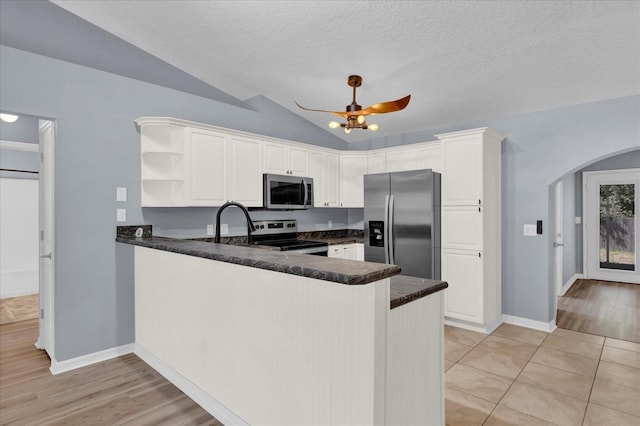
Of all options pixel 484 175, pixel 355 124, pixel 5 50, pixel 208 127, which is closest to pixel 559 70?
pixel 484 175

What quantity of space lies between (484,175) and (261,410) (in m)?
3.25

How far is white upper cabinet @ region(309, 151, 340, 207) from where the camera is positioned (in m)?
4.86

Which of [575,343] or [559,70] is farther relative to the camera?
[575,343]

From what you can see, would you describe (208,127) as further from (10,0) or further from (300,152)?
(10,0)

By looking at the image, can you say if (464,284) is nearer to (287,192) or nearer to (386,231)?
(386,231)

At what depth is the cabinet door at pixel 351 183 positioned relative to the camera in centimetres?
518

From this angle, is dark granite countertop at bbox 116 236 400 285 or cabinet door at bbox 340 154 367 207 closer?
dark granite countertop at bbox 116 236 400 285

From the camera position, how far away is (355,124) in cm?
328

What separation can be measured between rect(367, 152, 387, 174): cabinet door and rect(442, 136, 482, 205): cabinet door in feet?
3.26

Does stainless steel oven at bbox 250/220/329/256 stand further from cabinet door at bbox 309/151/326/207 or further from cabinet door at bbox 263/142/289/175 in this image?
cabinet door at bbox 263/142/289/175

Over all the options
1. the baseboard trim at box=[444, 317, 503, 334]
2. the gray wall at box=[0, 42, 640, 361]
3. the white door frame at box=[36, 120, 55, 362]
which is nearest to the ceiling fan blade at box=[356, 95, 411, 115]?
the gray wall at box=[0, 42, 640, 361]

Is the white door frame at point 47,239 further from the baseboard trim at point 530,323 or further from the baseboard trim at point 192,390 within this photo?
the baseboard trim at point 530,323

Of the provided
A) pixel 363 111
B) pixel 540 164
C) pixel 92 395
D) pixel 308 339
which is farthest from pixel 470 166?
pixel 92 395

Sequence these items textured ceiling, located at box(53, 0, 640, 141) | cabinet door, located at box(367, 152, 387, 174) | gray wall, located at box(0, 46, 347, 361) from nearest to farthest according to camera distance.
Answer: textured ceiling, located at box(53, 0, 640, 141) < gray wall, located at box(0, 46, 347, 361) < cabinet door, located at box(367, 152, 387, 174)
